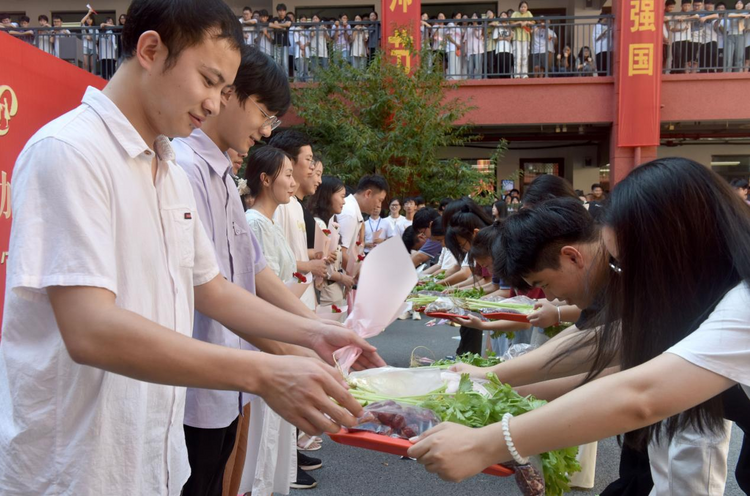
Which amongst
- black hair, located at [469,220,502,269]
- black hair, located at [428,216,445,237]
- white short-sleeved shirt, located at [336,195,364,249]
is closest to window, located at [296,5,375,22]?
black hair, located at [428,216,445,237]

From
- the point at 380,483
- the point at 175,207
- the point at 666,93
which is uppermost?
the point at 666,93

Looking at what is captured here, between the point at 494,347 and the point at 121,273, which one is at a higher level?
the point at 121,273

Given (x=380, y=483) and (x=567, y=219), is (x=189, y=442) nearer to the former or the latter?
(x=567, y=219)

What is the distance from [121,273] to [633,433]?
1601mm

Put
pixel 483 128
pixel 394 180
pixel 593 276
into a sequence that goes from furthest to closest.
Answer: pixel 483 128 < pixel 394 180 < pixel 593 276

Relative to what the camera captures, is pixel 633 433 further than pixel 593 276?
No

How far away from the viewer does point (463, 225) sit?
612 centimetres

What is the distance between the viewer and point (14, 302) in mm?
1373

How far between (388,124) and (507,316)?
1005 cm

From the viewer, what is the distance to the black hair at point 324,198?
6.06m

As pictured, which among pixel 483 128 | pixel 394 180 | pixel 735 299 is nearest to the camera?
pixel 735 299

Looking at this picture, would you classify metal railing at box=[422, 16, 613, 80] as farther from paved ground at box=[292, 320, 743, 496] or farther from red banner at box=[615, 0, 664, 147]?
paved ground at box=[292, 320, 743, 496]

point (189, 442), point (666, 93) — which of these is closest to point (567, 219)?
point (189, 442)

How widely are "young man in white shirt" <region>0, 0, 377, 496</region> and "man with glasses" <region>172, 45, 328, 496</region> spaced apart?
1.81ft
